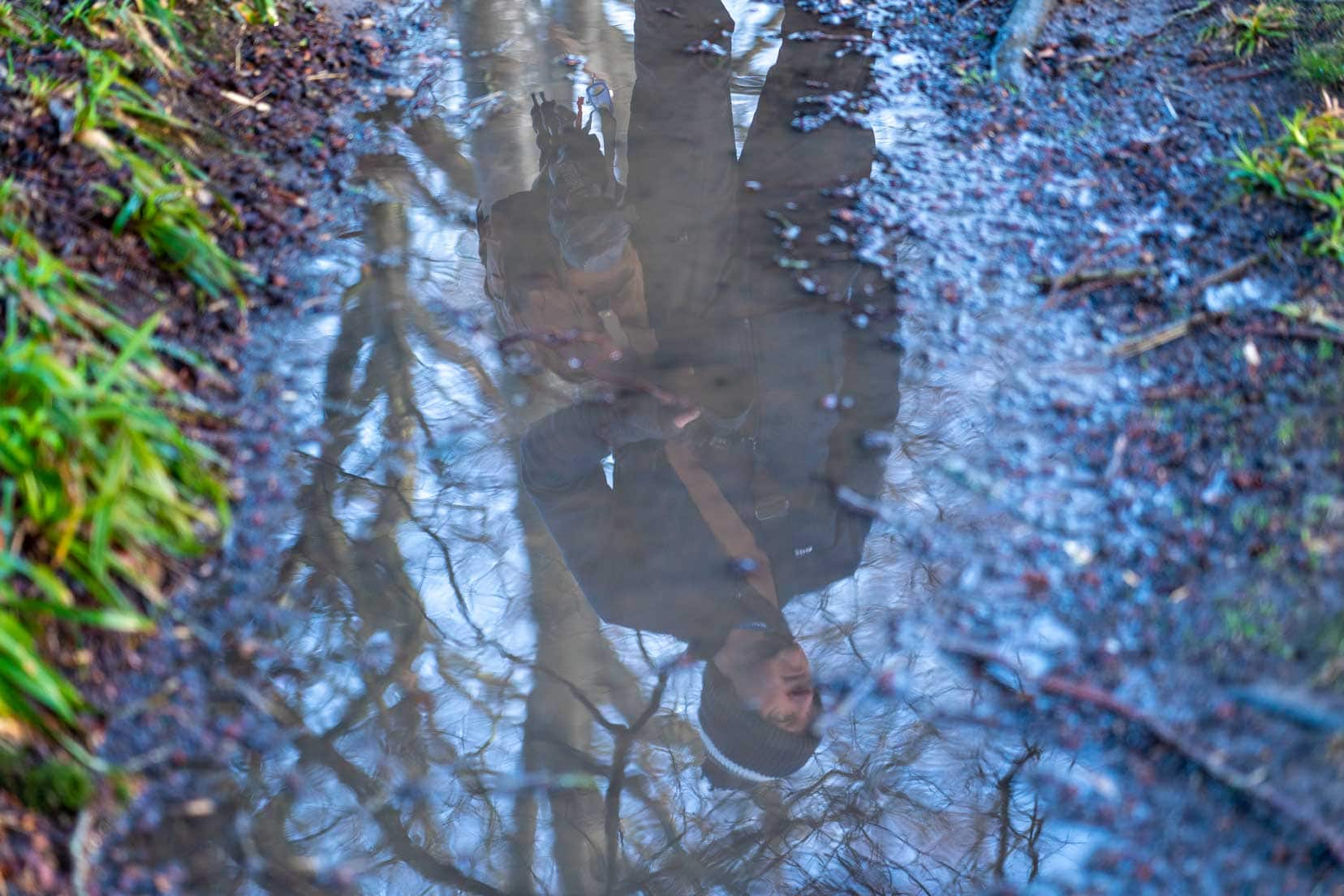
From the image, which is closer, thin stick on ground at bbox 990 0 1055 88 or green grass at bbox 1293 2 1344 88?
green grass at bbox 1293 2 1344 88

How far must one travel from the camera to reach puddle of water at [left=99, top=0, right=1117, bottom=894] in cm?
202

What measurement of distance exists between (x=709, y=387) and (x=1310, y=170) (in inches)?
80.1

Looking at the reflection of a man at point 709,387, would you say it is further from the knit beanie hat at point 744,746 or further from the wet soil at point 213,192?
the wet soil at point 213,192

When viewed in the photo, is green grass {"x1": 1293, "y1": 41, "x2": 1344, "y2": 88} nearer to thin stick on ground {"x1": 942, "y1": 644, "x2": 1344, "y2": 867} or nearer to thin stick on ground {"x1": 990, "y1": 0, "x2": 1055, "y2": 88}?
thin stick on ground {"x1": 990, "y1": 0, "x2": 1055, "y2": 88}

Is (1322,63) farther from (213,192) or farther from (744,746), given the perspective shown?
(213,192)

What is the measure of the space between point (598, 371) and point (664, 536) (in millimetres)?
575

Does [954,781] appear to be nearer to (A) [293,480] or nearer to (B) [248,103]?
(A) [293,480]

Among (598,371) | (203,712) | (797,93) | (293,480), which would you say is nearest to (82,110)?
(293,480)

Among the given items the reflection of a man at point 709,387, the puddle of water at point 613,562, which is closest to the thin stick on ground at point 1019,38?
the puddle of water at point 613,562

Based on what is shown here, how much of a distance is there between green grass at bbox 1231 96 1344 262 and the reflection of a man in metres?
1.29

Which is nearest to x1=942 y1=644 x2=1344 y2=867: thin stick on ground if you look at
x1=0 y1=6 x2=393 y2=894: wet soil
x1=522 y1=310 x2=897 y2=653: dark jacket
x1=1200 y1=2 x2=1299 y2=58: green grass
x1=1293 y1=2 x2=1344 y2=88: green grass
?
x1=522 y1=310 x2=897 y2=653: dark jacket

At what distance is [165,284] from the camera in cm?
284

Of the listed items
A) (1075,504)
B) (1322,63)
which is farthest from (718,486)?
(1322,63)

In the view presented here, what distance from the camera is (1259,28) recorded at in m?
3.73
